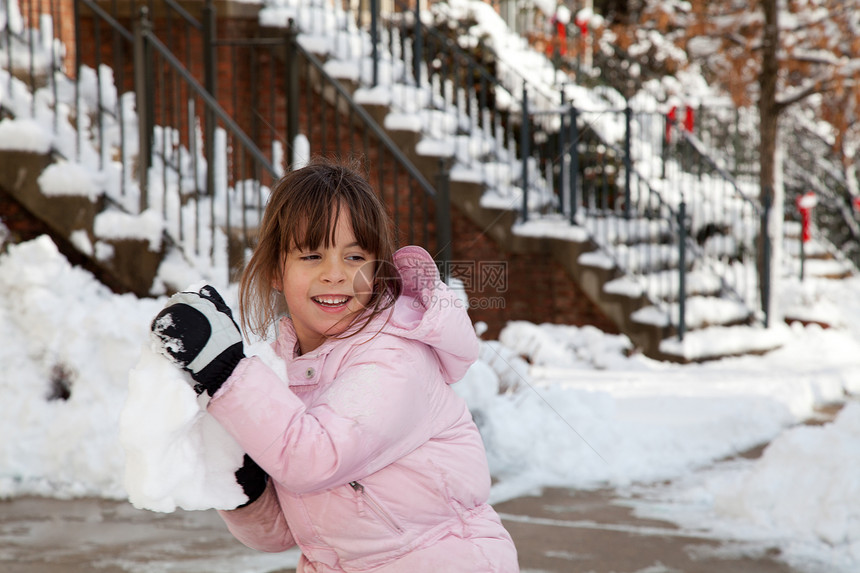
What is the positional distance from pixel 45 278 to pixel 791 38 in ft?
26.2

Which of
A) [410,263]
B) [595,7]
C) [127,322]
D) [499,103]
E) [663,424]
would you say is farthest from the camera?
[595,7]

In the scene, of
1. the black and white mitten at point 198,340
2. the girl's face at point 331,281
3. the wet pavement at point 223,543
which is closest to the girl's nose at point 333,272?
the girl's face at point 331,281

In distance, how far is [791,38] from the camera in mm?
9844

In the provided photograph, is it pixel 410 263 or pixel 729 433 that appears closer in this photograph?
pixel 410 263

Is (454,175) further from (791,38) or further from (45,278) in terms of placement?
(45,278)

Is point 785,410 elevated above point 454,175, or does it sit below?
below

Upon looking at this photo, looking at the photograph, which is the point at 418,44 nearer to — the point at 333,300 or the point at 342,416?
the point at 333,300

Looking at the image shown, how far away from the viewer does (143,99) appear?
20.8 feet

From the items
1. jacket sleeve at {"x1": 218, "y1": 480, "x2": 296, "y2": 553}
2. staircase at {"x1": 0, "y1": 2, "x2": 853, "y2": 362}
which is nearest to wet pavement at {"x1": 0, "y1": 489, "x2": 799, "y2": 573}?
jacket sleeve at {"x1": 218, "y1": 480, "x2": 296, "y2": 553}

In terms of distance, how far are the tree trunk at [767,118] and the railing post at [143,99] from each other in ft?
20.0

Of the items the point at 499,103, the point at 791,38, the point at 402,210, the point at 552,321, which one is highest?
the point at 791,38

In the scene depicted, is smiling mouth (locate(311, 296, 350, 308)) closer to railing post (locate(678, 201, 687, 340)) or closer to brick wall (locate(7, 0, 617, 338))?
brick wall (locate(7, 0, 617, 338))

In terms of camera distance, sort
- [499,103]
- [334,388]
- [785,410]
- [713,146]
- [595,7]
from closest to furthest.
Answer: [334,388] < [785,410] < [499,103] < [713,146] < [595,7]

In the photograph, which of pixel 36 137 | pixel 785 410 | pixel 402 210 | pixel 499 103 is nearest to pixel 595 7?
pixel 499 103
